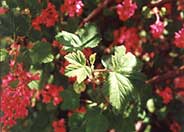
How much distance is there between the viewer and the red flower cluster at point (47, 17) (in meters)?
1.47

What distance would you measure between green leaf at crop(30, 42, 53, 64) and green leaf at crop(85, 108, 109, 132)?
0.21m

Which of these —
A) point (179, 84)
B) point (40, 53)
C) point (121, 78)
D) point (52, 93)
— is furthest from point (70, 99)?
point (179, 84)

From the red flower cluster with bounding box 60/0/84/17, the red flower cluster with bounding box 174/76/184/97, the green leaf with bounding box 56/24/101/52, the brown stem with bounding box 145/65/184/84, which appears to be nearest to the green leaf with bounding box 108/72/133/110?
the green leaf with bounding box 56/24/101/52

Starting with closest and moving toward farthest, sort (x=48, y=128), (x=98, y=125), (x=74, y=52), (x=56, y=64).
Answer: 1. (x=74, y=52)
2. (x=98, y=125)
3. (x=56, y=64)
4. (x=48, y=128)

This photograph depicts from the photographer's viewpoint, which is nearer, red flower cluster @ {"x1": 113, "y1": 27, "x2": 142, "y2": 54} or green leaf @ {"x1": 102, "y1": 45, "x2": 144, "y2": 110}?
green leaf @ {"x1": 102, "y1": 45, "x2": 144, "y2": 110}

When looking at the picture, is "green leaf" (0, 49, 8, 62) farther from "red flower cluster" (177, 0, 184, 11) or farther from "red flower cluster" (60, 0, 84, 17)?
"red flower cluster" (177, 0, 184, 11)

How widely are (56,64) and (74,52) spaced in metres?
Answer: 0.32

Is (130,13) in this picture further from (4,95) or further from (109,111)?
(4,95)

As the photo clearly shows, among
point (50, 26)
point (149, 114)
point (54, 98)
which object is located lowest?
point (149, 114)

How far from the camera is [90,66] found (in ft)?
4.45

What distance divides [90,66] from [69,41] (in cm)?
9

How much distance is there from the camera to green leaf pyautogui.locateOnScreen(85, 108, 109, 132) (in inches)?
56.9

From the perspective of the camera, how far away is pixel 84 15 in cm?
176

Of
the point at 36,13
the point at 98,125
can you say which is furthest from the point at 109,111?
the point at 36,13
